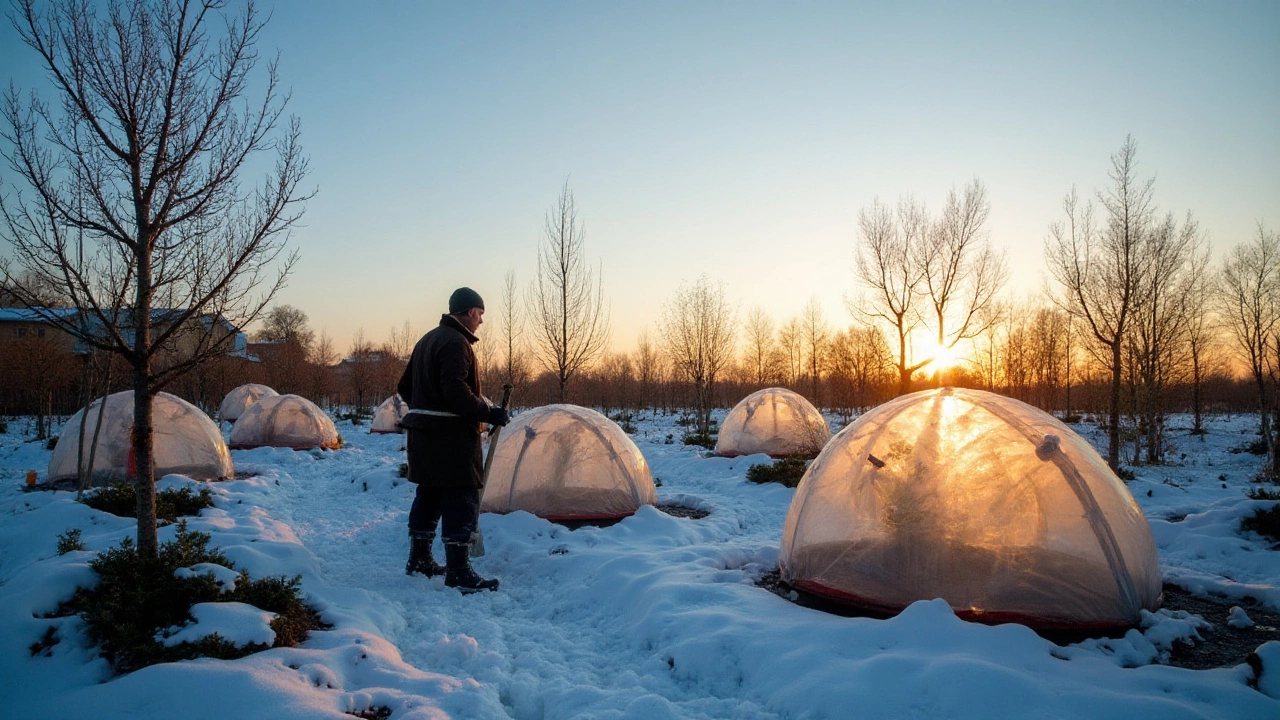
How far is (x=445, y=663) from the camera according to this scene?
3863 millimetres

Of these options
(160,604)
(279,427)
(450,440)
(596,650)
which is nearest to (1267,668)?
(596,650)

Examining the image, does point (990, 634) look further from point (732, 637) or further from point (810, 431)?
point (810, 431)

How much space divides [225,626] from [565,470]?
496cm

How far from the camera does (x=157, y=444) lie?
11219 millimetres

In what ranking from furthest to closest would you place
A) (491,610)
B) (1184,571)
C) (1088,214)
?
(1088,214) → (1184,571) → (491,610)

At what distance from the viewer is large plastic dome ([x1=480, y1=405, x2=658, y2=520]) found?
26.5 feet

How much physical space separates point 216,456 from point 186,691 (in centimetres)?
1081

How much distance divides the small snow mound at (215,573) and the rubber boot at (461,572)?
5.46 ft

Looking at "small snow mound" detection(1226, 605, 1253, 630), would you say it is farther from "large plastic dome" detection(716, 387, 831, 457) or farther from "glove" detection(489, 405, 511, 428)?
"large plastic dome" detection(716, 387, 831, 457)

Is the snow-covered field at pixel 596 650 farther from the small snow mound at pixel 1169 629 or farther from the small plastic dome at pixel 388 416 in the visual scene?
the small plastic dome at pixel 388 416

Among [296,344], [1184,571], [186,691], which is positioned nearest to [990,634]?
[1184,571]

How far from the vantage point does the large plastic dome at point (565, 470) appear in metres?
8.07

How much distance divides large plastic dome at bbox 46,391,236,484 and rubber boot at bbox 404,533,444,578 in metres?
7.52

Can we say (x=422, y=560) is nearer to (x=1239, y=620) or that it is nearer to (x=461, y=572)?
(x=461, y=572)
